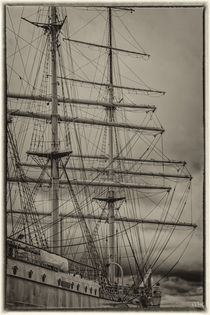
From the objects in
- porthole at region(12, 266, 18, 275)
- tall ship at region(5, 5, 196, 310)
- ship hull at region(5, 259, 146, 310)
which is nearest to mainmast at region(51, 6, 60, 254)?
tall ship at region(5, 5, 196, 310)

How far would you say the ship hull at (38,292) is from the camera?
373 inches

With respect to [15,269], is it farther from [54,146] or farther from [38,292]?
[54,146]

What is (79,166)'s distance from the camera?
12602mm

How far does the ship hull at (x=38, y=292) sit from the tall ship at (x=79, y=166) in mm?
21

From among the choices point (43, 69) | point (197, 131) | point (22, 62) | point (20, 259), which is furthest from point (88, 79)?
point (20, 259)

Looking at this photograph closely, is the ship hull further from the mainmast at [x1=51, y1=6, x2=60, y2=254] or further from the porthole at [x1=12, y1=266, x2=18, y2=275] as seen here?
the mainmast at [x1=51, y1=6, x2=60, y2=254]

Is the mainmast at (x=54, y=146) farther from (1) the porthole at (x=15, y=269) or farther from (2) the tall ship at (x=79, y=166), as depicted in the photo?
(1) the porthole at (x=15, y=269)

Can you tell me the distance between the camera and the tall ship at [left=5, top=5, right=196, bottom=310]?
1026 centimetres

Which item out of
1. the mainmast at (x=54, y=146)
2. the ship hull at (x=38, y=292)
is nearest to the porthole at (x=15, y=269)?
the ship hull at (x=38, y=292)

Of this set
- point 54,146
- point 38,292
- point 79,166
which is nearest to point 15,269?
point 38,292

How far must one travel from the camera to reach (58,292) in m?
10.6

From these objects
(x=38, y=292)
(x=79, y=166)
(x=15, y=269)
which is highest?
(x=79, y=166)

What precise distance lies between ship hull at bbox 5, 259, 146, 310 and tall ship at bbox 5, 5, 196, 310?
2 centimetres

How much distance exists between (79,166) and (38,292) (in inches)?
124
